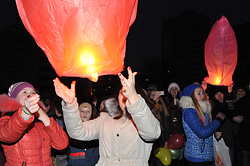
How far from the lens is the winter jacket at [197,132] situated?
3.93 m

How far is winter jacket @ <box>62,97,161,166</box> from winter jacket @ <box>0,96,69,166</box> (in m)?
0.64

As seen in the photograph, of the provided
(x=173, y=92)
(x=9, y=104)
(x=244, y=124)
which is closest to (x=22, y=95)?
(x=9, y=104)

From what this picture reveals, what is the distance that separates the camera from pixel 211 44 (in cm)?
644

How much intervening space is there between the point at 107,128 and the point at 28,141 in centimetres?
109

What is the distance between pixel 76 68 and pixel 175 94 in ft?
19.9

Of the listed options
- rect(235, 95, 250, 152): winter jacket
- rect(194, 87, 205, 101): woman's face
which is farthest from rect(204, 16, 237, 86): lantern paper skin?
rect(194, 87, 205, 101): woman's face

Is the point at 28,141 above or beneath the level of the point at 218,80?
above

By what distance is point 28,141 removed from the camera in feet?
10.7

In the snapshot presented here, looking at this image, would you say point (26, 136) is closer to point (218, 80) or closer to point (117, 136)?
point (117, 136)

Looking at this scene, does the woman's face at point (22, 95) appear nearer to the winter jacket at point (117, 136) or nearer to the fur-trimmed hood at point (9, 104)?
the fur-trimmed hood at point (9, 104)

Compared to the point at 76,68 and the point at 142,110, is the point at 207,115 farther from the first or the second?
the point at 76,68

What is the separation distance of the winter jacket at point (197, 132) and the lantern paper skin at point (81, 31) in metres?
2.17

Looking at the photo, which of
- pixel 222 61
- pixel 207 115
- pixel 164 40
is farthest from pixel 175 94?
pixel 164 40

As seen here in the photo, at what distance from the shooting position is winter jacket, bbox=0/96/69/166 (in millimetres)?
2990
